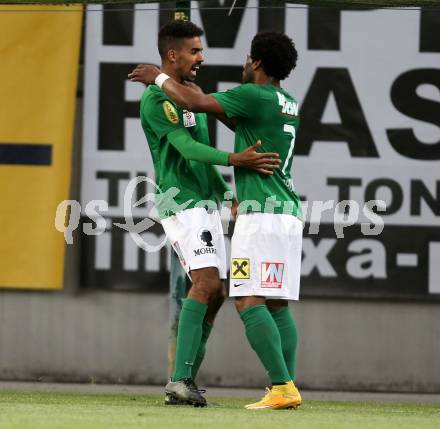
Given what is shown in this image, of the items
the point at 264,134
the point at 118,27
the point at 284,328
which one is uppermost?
the point at 118,27

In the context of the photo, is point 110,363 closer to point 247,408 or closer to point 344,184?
point 344,184

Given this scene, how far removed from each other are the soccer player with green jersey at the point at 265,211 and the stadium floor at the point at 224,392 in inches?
109

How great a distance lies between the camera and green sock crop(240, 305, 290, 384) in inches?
266

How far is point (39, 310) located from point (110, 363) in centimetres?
67

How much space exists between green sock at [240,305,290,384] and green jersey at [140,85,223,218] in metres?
0.73

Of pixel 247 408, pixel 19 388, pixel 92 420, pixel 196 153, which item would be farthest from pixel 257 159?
pixel 19 388

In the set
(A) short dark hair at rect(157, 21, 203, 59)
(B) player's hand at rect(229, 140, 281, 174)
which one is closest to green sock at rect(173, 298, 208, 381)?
(B) player's hand at rect(229, 140, 281, 174)

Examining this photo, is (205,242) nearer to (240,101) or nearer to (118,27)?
(240,101)

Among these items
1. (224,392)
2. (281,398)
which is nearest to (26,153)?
(224,392)

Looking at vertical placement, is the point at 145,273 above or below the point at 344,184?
below

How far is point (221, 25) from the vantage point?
32.7 feet

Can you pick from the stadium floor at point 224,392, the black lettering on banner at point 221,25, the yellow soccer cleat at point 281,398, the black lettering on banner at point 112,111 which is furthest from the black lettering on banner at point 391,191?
the yellow soccer cleat at point 281,398

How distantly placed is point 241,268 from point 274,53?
1131 millimetres

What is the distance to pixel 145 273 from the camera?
10039 millimetres
